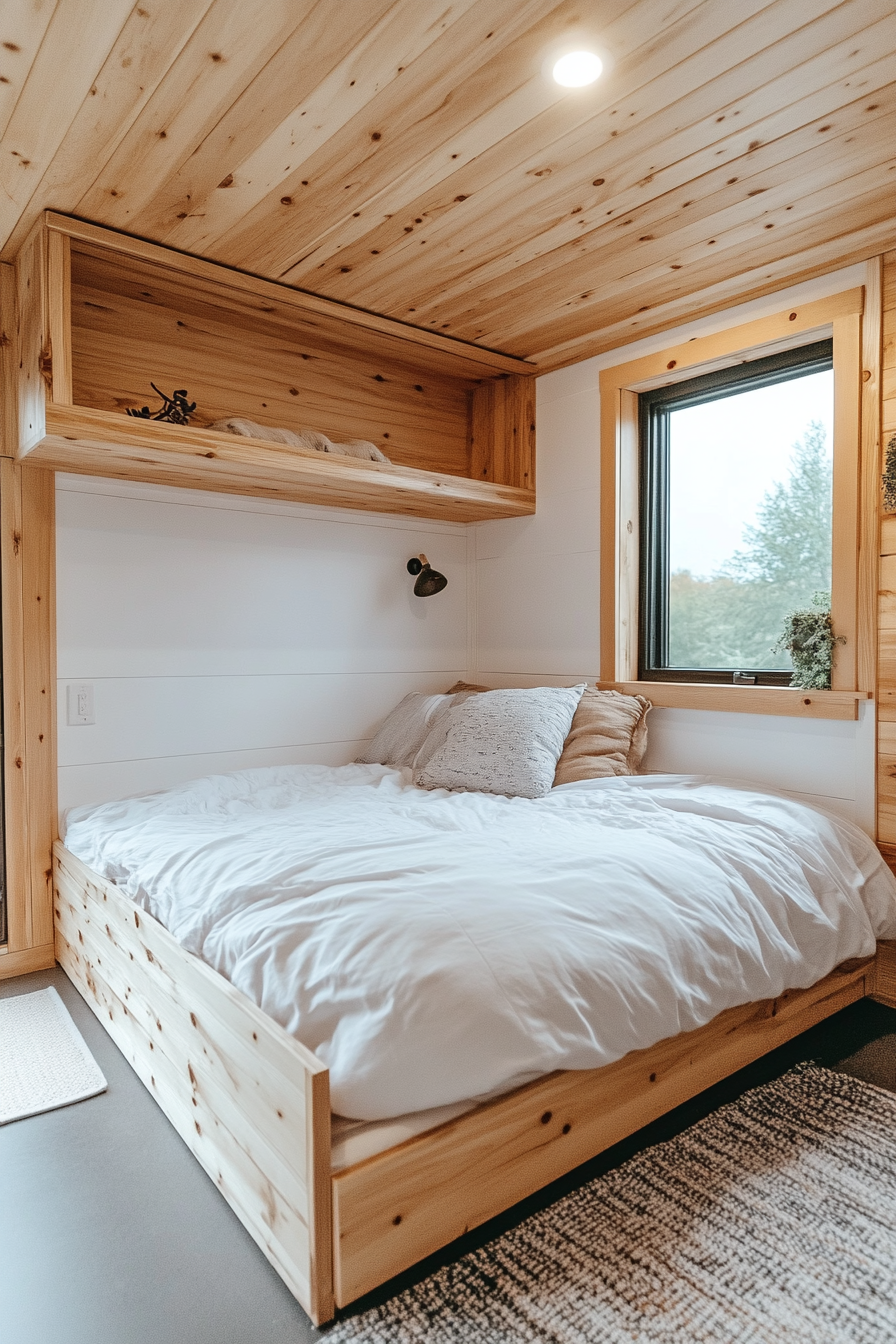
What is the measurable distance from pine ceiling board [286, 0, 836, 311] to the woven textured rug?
2.15m

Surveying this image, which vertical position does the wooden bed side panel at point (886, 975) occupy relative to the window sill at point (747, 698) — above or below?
below

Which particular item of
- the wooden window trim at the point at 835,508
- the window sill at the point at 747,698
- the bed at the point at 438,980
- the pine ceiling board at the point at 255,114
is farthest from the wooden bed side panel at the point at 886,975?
the pine ceiling board at the point at 255,114

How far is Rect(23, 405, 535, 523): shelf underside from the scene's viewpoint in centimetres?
221

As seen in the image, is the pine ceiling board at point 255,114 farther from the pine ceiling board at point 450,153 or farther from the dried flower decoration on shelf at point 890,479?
the dried flower decoration on shelf at point 890,479

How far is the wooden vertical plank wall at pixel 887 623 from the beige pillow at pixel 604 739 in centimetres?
75

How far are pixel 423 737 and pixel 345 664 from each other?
1.53ft

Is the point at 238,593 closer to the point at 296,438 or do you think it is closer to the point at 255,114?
the point at 296,438

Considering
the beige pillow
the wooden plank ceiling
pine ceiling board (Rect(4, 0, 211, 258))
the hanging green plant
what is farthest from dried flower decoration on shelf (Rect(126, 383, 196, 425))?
the hanging green plant

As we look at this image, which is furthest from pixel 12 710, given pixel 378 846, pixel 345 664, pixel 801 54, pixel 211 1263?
pixel 801 54

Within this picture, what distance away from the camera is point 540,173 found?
1983 millimetres

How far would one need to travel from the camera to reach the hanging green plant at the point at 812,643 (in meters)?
2.43

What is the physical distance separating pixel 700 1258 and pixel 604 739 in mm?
1591

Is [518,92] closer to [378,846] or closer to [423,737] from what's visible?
[378,846]

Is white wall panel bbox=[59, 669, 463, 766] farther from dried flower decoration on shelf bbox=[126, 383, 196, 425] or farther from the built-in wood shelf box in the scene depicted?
dried flower decoration on shelf bbox=[126, 383, 196, 425]
